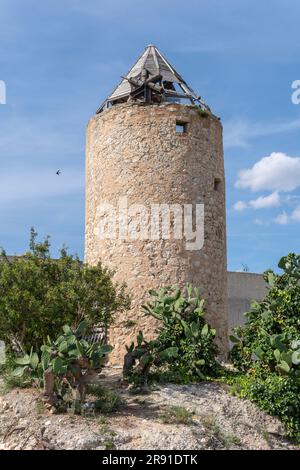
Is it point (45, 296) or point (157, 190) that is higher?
point (157, 190)

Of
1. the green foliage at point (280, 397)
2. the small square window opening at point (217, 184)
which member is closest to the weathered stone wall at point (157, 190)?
the small square window opening at point (217, 184)

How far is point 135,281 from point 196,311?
2279mm

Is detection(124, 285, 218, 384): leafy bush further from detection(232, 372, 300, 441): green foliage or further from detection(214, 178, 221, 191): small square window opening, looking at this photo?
detection(214, 178, 221, 191): small square window opening

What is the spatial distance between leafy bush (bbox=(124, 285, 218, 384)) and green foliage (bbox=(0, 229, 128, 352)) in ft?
3.47

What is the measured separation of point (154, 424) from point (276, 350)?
2.96 m

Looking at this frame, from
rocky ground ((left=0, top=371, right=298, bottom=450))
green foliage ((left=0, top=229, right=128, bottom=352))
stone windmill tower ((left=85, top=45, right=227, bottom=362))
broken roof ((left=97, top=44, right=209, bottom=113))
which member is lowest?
rocky ground ((left=0, top=371, right=298, bottom=450))

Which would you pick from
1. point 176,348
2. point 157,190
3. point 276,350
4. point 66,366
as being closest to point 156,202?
point 157,190

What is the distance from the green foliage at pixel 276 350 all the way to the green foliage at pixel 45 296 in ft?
10.2

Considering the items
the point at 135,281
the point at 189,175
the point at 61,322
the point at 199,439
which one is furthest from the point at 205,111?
the point at 199,439

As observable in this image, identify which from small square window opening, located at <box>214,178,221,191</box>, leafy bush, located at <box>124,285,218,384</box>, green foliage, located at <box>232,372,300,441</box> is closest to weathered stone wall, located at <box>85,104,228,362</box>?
small square window opening, located at <box>214,178,221,191</box>

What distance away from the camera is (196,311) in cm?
1330

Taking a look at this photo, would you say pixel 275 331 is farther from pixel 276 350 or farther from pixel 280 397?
pixel 280 397

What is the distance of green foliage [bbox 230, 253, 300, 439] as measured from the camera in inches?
460

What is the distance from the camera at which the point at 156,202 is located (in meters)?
15.3
